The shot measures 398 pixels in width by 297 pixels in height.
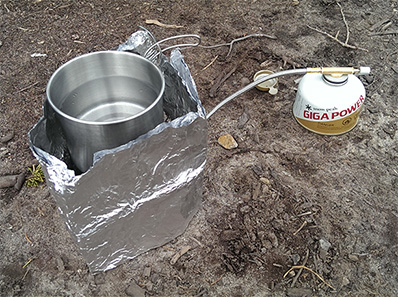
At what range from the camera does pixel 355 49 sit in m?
2.56

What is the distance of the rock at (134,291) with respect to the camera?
5.15 feet

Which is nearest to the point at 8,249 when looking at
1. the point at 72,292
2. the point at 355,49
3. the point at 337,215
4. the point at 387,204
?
the point at 72,292

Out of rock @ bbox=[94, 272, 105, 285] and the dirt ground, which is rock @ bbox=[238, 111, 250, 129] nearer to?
the dirt ground

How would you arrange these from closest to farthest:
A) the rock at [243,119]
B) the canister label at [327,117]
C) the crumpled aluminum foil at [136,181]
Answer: the crumpled aluminum foil at [136,181], the canister label at [327,117], the rock at [243,119]

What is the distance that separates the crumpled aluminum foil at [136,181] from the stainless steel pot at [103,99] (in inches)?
2.6

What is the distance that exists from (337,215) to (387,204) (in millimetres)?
239

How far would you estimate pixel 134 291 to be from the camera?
1576 mm

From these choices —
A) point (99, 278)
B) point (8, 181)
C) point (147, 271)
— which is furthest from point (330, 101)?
point (8, 181)

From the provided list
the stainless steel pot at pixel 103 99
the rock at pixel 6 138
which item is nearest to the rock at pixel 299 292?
the stainless steel pot at pixel 103 99

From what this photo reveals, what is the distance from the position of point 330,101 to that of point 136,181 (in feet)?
3.45

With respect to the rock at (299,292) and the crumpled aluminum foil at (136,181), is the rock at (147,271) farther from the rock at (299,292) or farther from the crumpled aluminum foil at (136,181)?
the rock at (299,292)

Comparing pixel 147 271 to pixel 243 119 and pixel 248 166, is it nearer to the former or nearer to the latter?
pixel 248 166

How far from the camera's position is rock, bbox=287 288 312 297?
5.15 feet

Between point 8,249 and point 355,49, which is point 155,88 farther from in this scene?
point 355,49
